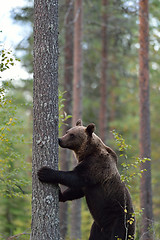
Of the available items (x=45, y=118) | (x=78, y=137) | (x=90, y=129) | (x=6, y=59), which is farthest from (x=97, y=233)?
(x=6, y=59)

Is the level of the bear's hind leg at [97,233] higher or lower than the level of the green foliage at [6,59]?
lower

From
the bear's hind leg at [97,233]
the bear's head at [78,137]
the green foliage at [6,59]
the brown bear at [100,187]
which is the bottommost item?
the bear's hind leg at [97,233]

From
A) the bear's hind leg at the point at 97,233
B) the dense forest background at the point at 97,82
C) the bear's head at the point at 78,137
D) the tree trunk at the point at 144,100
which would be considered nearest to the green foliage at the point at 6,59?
the dense forest background at the point at 97,82

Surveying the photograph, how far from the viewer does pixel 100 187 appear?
599cm

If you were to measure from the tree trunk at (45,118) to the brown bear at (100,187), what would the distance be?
20.7 inches

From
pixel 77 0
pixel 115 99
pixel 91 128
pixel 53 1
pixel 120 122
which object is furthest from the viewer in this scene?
pixel 115 99

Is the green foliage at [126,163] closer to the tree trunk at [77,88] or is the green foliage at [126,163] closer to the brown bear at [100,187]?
the brown bear at [100,187]

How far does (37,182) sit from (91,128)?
4.72ft

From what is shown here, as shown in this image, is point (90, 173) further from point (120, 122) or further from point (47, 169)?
point (120, 122)

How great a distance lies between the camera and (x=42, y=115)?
5.38 meters

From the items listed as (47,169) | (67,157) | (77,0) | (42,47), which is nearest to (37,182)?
(47,169)

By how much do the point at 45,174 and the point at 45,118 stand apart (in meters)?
0.85

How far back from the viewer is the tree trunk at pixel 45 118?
5266mm

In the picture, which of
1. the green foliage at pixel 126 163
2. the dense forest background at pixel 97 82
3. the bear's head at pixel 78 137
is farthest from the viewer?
the dense forest background at pixel 97 82
